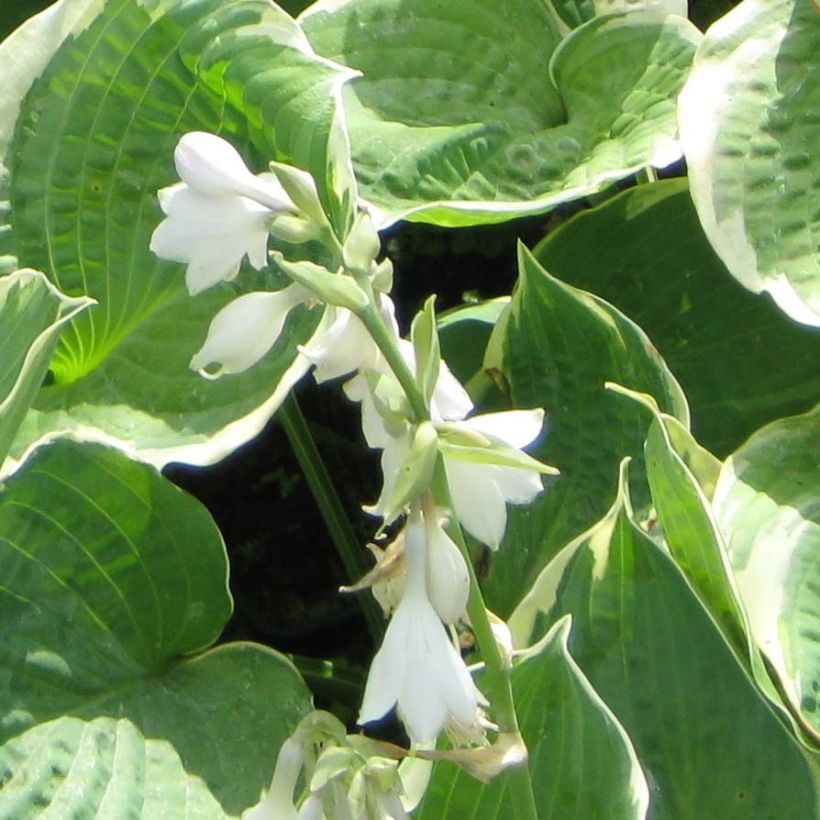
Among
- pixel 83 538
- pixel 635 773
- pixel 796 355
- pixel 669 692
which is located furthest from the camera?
pixel 796 355

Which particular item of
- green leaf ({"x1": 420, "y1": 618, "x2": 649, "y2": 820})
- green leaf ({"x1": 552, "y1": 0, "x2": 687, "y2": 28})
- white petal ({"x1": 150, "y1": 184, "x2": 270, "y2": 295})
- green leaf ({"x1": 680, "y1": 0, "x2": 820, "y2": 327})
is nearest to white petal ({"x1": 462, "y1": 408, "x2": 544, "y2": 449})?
white petal ({"x1": 150, "y1": 184, "x2": 270, "y2": 295})

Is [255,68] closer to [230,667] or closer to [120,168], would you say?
[120,168]

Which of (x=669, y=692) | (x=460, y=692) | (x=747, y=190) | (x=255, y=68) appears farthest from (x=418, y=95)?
(x=460, y=692)

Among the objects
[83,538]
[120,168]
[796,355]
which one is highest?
[120,168]

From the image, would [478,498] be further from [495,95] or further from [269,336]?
[495,95]

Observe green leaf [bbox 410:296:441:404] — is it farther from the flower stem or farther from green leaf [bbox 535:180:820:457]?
green leaf [bbox 535:180:820:457]

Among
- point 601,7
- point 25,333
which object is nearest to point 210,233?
point 25,333

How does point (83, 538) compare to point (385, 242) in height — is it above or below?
above
